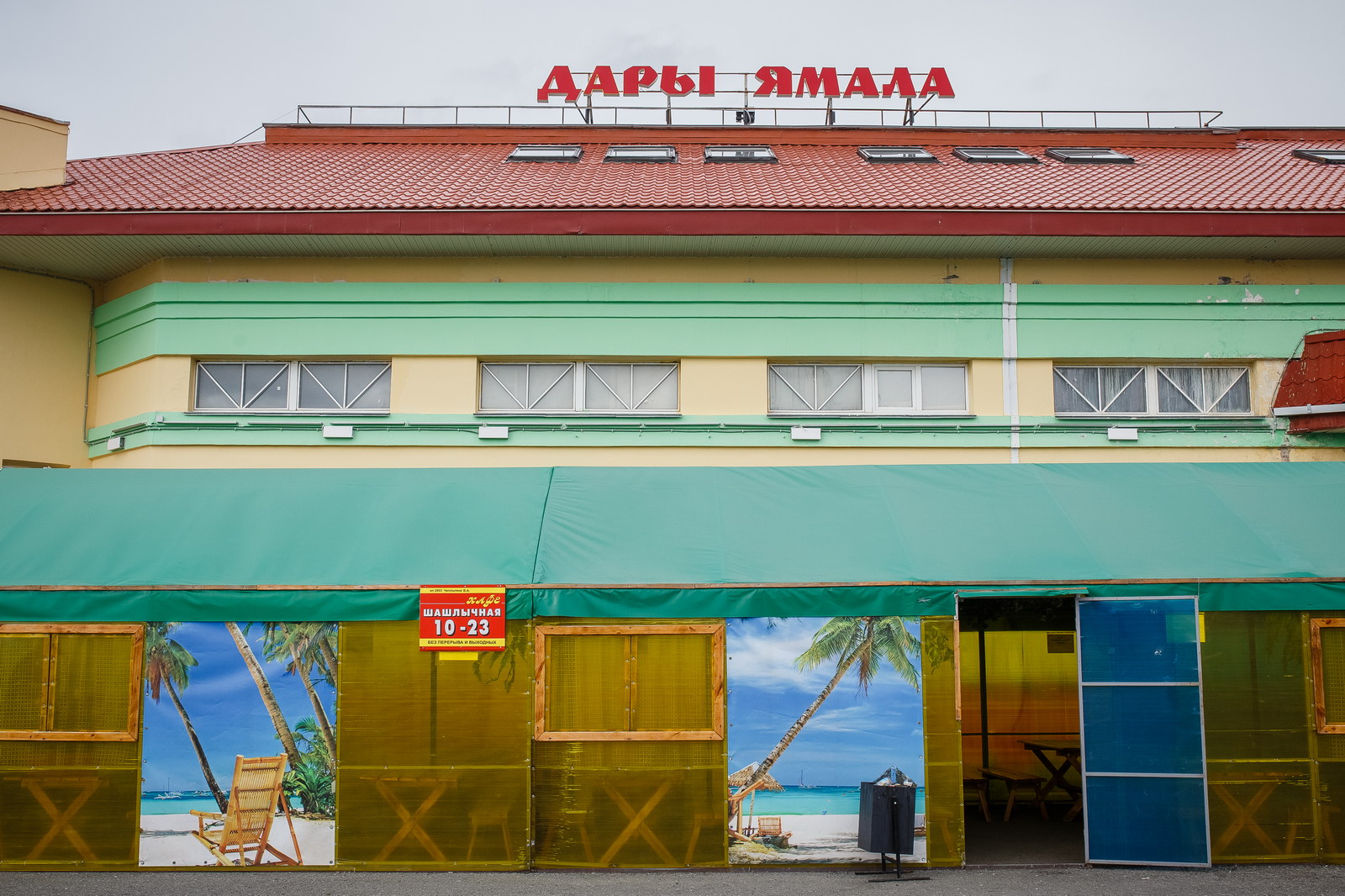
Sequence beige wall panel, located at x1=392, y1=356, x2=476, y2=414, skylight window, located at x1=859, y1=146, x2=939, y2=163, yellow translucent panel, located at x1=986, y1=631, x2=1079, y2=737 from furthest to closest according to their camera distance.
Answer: skylight window, located at x1=859, y1=146, x2=939, y2=163
yellow translucent panel, located at x1=986, y1=631, x2=1079, y2=737
beige wall panel, located at x1=392, y1=356, x2=476, y2=414

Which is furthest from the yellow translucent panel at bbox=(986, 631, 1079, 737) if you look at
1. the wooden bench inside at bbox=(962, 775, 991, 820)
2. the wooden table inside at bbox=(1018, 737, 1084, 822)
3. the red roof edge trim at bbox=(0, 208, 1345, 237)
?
the red roof edge trim at bbox=(0, 208, 1345, 237)

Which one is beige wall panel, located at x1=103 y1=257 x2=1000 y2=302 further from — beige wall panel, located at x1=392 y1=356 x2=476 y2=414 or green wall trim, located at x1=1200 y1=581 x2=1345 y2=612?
green wall trim, located at x1=1200 y1=581 x2=1345 y2=612

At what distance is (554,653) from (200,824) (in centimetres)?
335

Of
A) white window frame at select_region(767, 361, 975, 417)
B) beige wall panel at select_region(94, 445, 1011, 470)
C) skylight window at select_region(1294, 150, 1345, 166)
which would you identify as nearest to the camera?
beige wall panel at select_region(94, 445, 1011, 470)

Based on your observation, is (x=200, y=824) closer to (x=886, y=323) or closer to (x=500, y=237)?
(x=500, y=237)

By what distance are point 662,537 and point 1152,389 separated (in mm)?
6098

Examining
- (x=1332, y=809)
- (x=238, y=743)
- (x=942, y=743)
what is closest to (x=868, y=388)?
(x=942, y=743)

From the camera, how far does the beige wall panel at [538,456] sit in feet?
37.7

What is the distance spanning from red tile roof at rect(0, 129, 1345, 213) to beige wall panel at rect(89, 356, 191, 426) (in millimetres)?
1709

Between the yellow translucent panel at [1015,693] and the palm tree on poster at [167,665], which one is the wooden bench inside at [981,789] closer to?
the yellow translucent panel at [1015,693]

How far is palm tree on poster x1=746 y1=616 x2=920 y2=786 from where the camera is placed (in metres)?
9.27

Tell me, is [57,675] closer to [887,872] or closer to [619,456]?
[619,456]

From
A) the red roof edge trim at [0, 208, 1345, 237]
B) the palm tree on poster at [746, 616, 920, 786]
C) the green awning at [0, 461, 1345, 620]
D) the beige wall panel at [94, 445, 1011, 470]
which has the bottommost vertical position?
the palm tree on poster at [746, 616, 920, 786]

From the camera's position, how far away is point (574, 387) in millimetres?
11820
